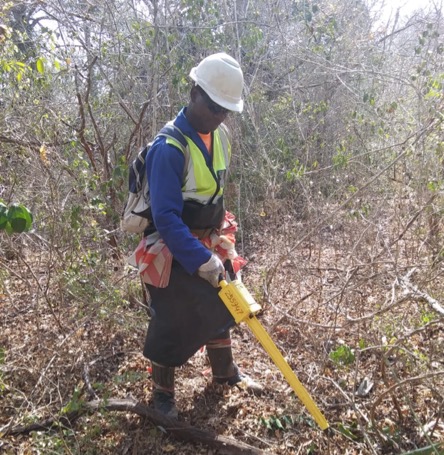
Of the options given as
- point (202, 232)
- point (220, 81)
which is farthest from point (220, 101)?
point (202, 232)

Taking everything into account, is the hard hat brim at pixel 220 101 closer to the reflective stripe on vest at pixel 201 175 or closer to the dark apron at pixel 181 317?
the reflective stripe on vest at pixel 201 175

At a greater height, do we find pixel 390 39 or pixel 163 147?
pixel 390 39

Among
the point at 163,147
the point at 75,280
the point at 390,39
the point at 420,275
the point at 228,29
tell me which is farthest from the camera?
the point at 390,39

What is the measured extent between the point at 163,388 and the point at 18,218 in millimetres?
1545

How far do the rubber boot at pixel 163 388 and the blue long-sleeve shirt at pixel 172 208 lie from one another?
2.36ft

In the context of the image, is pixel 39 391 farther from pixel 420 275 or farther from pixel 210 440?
pixel 420 275

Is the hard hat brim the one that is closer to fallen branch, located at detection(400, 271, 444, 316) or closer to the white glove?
the white glove

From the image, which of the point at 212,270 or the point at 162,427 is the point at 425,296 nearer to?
the point at 212,270

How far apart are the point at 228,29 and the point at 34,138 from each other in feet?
8.58

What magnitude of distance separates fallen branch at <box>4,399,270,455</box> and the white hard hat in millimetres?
1680

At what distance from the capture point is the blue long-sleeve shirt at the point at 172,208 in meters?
2.19

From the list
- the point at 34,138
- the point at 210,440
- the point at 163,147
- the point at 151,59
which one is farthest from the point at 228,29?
the point at 210,440

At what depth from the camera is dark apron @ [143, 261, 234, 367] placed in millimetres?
2443

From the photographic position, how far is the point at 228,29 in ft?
16.6
